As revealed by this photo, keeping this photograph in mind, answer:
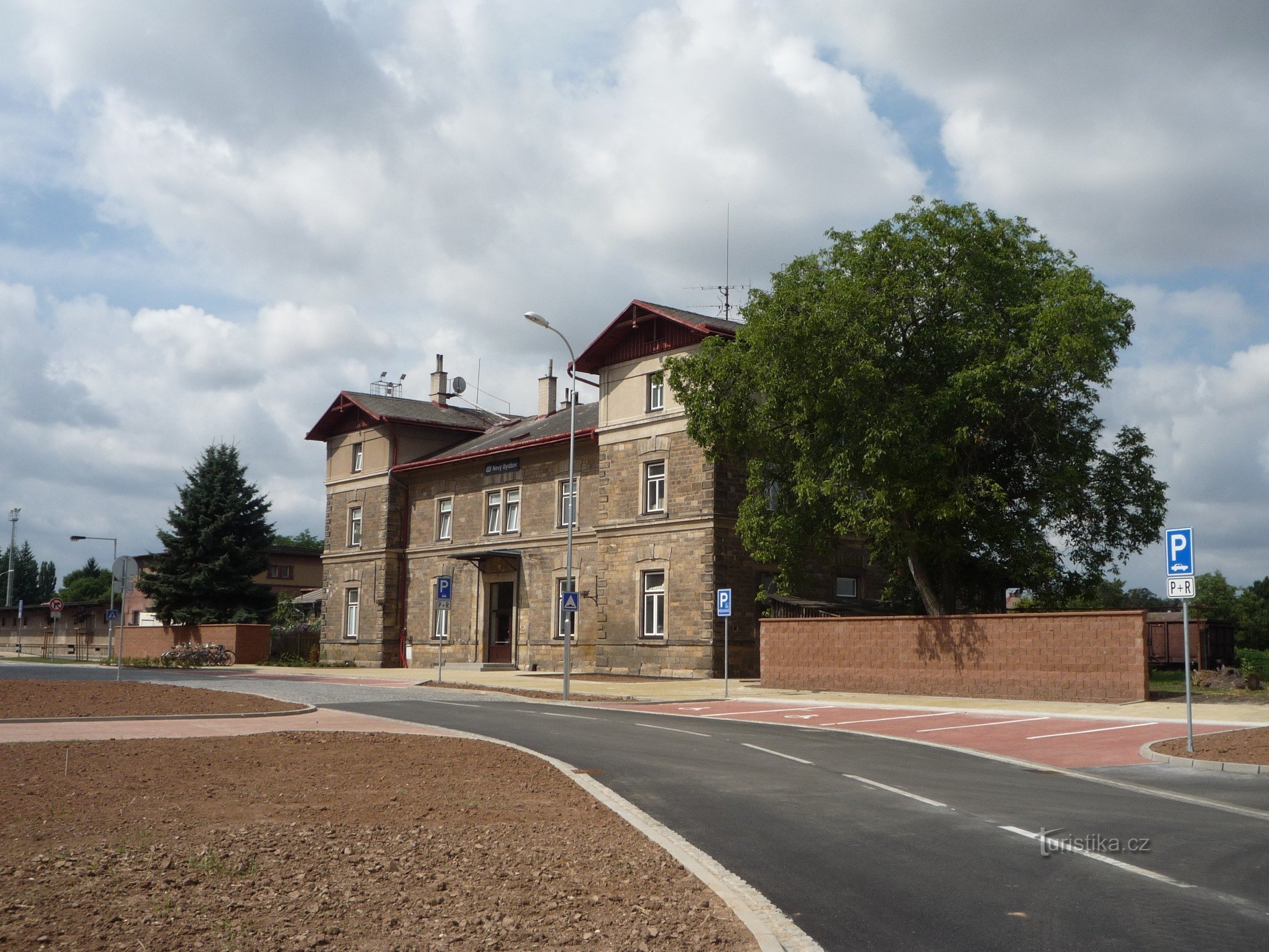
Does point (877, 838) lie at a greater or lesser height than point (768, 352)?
lesser

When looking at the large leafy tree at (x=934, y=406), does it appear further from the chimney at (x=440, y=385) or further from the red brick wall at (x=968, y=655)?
the chimney at (x=440, y=385)

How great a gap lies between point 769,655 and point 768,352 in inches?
340

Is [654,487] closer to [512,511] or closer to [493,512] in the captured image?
[512,511]

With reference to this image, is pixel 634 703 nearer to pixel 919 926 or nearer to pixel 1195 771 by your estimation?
pixel 1195 771

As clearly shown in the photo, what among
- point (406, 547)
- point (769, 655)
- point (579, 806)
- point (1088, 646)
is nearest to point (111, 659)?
point (406, 547)

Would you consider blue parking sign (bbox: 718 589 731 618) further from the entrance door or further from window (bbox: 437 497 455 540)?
window (bbox: 437 497 455 540)

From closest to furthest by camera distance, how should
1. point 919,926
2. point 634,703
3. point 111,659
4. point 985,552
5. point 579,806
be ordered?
1. point 919,926
2. point 579,806
3. point 634,703
4. point 985,552
5. point 111,659

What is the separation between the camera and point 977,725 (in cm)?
2041

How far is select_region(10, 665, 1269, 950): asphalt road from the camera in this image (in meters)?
6.15

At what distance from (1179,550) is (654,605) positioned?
22.7 meters

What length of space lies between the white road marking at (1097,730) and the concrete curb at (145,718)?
12.4m

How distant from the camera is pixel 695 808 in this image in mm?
10234

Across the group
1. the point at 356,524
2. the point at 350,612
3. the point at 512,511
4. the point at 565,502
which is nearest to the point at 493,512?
the point at 512,511

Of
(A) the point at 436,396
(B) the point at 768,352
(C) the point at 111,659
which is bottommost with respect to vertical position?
(C) the point at 111,659
